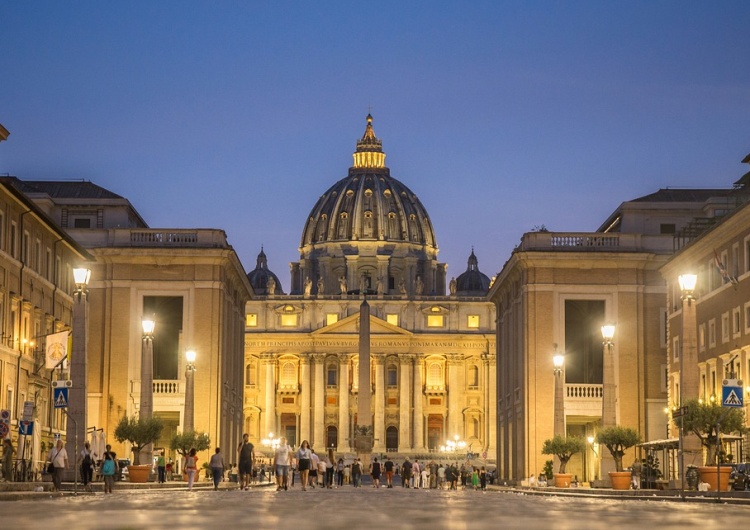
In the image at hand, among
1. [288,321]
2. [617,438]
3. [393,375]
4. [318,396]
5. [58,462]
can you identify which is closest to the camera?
[58,462]

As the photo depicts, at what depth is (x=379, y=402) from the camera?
19300 cm

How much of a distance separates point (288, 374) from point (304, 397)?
3493 mm

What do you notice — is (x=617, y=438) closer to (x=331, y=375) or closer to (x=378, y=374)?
(x=378, y=374)

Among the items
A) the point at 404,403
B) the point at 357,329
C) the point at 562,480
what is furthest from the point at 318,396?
the point at 562,480

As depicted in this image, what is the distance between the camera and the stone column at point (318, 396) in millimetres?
191375

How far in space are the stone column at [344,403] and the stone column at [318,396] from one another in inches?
88.8

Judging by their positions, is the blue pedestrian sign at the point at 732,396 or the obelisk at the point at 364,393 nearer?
the blue pedestrian sign at the point at 732,396

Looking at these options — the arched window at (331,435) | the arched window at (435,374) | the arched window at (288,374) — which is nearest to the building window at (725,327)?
the arched window at (435,374)

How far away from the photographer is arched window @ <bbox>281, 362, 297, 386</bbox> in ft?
631

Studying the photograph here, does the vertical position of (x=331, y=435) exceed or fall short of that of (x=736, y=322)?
it falls short

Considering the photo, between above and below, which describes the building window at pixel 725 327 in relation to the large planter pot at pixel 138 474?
above

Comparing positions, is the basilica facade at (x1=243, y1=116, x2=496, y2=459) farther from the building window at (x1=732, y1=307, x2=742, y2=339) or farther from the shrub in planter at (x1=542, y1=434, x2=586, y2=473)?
the building window at (x1=732, y1=307, x2=742, y2=339)

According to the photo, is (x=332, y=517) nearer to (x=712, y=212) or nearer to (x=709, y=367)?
(x=709, y=367)

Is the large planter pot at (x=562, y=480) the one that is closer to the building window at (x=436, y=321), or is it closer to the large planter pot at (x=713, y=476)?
the large planter pot at (x=713, y=476)
